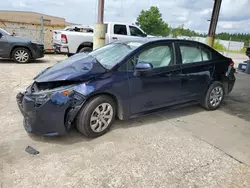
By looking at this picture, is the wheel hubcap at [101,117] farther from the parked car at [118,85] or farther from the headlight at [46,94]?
the headlight at [46,94]

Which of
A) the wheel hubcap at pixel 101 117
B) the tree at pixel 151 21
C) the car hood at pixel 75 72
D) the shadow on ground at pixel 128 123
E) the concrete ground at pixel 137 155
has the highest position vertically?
the tree at pixel 151 21

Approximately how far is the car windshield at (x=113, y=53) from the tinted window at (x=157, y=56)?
0.19 m

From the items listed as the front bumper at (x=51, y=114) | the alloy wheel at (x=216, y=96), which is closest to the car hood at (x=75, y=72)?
the front bumper at (x=51, y=114)

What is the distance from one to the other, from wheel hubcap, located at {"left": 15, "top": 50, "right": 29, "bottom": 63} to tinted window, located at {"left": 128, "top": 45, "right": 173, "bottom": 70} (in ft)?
23.3

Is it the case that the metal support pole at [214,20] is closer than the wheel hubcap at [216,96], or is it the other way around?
the wheel hubcap at [216,96]

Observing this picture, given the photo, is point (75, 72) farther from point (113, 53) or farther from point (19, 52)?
point (19, 52)

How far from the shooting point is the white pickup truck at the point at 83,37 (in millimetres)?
9352

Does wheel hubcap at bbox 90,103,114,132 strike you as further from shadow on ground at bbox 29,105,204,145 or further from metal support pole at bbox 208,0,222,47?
metal support pole at bbox 208,0,222,47

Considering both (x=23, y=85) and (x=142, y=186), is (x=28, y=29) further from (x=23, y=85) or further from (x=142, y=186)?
(x=142, y=186)

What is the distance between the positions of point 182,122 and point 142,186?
1.98 metres

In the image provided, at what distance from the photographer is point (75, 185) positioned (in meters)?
2.24

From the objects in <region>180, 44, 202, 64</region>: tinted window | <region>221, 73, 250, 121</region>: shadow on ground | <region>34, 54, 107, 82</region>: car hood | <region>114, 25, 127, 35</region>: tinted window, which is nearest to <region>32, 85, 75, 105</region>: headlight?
<region>34, 54, 107, 82</region>: car hood

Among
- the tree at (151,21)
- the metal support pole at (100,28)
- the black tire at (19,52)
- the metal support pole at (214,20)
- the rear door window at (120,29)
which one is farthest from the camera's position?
the tree at (151,21)

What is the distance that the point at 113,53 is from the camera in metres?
3.75
